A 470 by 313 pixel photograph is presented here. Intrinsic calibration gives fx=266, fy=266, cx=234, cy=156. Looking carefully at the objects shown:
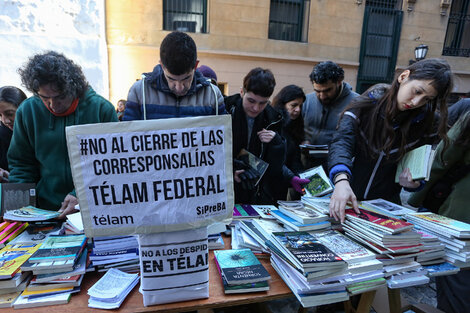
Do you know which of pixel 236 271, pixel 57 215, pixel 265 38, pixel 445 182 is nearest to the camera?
pixel 236 271

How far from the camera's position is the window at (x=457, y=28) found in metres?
9.16

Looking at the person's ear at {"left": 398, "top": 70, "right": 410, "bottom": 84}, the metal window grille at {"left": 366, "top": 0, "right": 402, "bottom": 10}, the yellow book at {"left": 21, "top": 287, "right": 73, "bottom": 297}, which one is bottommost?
the yellow book at {"left": 21, "top": 287, "right": 73, "bottom": 297}

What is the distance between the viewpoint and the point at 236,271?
44.4 inches

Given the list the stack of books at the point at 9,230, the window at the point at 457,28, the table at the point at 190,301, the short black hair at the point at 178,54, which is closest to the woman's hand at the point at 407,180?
the table at the point at 190,301

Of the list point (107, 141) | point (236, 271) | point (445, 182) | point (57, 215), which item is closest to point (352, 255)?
point (236, 271)

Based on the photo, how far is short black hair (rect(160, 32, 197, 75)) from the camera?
1.47 meters

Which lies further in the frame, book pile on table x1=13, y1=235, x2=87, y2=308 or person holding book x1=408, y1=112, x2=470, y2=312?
person holding book x1=408, y1=112, x2=470, y2=312

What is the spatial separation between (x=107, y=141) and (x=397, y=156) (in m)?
1.64

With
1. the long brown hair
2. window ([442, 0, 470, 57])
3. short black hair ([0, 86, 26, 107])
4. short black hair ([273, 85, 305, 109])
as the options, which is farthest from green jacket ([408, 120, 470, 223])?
window ([442, 0, 470, 57])

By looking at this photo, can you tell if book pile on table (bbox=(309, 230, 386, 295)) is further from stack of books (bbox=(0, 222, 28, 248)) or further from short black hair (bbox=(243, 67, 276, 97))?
stack of books (bbox=(0, 222, 28, 248))

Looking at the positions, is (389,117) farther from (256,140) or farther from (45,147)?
(45,147)

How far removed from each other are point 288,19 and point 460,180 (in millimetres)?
7345

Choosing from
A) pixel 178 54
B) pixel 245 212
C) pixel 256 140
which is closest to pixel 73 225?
pixel 245 212

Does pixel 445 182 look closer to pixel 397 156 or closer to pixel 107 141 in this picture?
pixel 397 156
